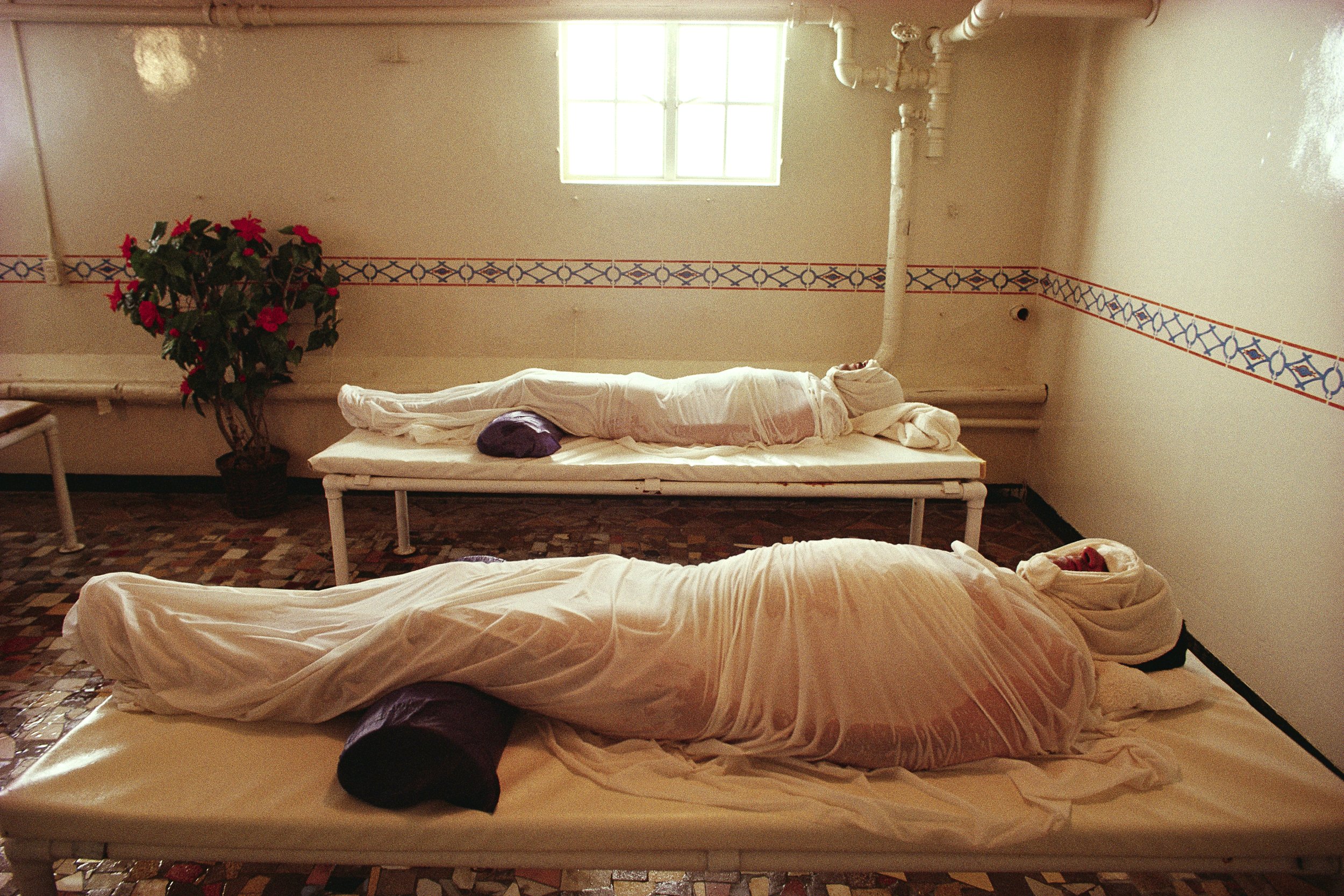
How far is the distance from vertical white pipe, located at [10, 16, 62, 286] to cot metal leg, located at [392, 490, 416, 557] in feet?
7.55

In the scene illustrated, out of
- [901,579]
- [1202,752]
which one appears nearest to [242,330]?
[901,579]

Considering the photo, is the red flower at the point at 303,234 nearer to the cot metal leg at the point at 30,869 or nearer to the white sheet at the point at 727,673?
the white sheet at the point at 727,673

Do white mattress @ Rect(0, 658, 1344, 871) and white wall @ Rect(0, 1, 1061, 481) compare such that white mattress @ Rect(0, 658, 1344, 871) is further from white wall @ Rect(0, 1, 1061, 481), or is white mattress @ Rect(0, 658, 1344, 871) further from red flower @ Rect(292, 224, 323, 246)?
red flower @ Rect(292, 224, 323, 246)

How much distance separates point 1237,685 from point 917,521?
1.32 m

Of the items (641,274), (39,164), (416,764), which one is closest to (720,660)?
(416,764)

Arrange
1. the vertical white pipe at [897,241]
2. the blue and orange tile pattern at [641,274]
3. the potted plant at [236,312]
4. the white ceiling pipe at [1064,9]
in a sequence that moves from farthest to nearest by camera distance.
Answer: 1. the blue and orange tile pattern at [641,274]
2. the vertical white pipe at [897,241]
3. the potted plant at [236,312]
4. the white ceiling pipe at [1064,9]

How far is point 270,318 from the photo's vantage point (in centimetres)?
423

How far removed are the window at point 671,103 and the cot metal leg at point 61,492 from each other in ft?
8.70

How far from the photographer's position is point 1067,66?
172 inches

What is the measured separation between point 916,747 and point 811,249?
126 inches

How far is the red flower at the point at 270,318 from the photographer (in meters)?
4.22

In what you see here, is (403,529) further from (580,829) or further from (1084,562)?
(1084,562)

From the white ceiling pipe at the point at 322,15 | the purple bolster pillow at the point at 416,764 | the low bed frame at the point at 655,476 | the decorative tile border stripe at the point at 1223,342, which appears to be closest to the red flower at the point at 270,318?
the low bed frame at the point at 655,476

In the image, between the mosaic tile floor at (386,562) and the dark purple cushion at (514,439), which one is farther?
the dark purple cushion at (514,439)
